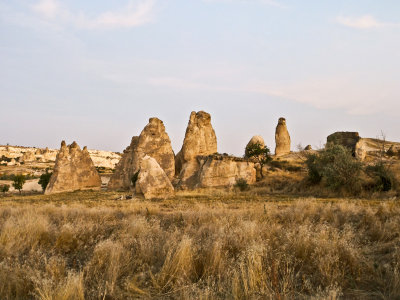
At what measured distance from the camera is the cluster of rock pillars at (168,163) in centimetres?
2636

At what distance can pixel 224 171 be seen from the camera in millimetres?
26219

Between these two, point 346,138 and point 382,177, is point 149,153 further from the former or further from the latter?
point 346,138

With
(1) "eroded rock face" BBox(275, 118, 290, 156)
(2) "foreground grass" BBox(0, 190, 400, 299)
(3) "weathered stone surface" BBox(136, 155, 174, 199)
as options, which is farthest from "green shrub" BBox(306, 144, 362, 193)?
(1) "eroded rock face" BBox(275, 118, 290, 156)

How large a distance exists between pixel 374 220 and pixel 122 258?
6.17 meters

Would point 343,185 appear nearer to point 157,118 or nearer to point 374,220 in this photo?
point 374,220

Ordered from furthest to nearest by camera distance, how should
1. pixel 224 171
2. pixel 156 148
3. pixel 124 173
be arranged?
pixel 124 173 → pixel 156 148 → pixel 224 171

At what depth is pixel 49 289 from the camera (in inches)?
126

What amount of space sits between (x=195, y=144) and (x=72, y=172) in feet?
42.3

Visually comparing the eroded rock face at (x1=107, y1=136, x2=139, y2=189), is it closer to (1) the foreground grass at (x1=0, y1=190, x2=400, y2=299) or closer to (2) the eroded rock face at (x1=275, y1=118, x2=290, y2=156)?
(2) the eroded rock face at (x1=275, y1=118, x2=290, y2=156)

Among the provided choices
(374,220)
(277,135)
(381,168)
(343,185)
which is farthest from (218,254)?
(277,135)

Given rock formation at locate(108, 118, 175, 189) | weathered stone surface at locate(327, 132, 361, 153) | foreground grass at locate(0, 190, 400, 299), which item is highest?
weathered stone surface at locate(327, 132, 361, 153)

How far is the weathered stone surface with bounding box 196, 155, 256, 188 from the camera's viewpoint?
84.8 ft

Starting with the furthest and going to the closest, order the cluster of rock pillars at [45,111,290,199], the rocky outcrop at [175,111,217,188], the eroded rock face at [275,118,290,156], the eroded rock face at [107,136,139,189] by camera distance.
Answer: the eroded rock face at [275,118,290,156], the eroded rock face at [107,136,139,189], the rocky outcrop at [175,111,217,188], the cluster of rock pillars at [45,111,290,199]

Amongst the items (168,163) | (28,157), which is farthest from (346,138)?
(28,157)
